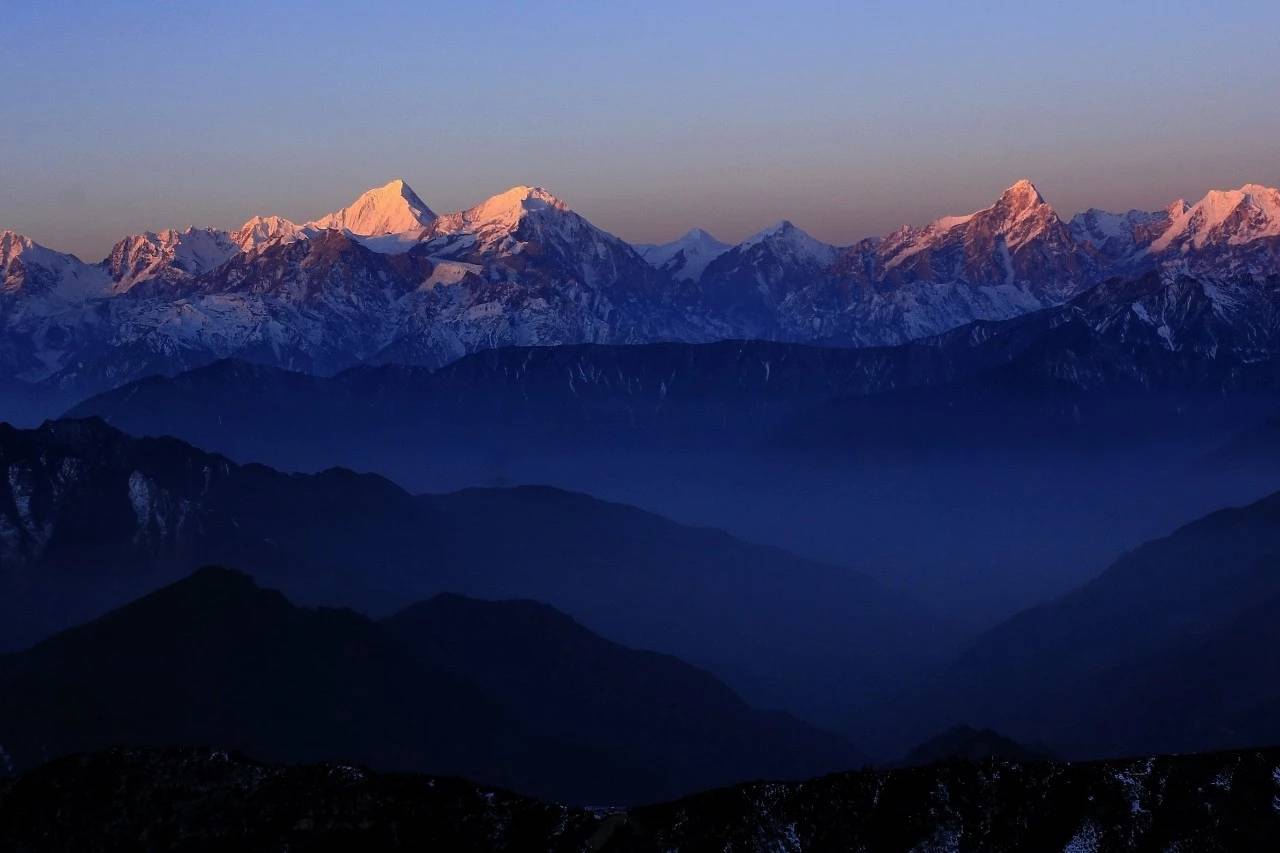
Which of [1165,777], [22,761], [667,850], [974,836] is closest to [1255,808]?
[1165,777]

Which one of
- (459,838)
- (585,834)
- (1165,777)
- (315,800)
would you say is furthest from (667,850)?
(1165,777)

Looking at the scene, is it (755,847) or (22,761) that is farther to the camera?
(22,761)

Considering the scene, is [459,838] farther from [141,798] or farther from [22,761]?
[22,761]

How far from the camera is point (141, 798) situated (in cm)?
11269

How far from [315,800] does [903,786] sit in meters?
39.9

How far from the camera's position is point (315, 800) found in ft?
364

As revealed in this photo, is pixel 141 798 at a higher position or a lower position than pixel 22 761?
higher

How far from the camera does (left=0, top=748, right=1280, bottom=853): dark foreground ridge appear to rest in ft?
352

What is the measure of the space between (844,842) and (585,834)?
17024 millimetres

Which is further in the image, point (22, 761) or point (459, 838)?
point (22, 761)

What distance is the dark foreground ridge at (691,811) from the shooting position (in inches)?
4222

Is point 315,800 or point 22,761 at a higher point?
point 315,800

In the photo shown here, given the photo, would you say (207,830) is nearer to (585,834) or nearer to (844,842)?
(585,834)

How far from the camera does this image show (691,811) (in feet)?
360
